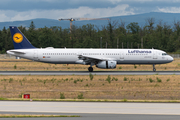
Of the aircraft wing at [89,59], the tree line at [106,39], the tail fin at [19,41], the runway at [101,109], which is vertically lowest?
the runway at [101,109]

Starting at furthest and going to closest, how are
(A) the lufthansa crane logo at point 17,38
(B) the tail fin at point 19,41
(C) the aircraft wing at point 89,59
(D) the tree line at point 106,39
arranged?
(D) the tree line at point 106,39 < (A) the lufthansa crane logo at point 17,38 < (B) the tail fin at point 19,41 < (C) the aircraft wing at point 89,59

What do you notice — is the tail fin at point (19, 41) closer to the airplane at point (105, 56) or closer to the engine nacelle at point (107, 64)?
the airplane at point (105, 56)

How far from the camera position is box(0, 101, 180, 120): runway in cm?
1284

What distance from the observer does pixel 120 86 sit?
86.9ft

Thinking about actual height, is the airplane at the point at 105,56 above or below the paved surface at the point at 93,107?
above

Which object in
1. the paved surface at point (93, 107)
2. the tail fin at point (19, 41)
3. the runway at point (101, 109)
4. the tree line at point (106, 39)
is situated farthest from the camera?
the tree line at point (106, 39)

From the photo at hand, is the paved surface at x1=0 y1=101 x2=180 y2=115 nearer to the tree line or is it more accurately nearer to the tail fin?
the tail fin

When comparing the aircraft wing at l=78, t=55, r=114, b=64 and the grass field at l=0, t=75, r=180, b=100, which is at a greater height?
the aircraft wing at l=78, t=55, r=114, b=64

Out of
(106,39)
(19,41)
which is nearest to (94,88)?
(19,41)

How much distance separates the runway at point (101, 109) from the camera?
12844 millimetres

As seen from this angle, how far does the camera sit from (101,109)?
575 inches

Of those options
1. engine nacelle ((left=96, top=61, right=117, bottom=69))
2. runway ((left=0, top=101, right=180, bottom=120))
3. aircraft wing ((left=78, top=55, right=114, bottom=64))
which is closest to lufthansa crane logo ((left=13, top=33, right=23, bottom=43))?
aircraft wing ((left=78, top=55, right=114, bottom=64))

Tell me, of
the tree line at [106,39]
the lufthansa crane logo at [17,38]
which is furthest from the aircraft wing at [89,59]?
the tree line at [106,39]

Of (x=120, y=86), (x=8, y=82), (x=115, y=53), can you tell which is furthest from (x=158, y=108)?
(x=115, y=53)
